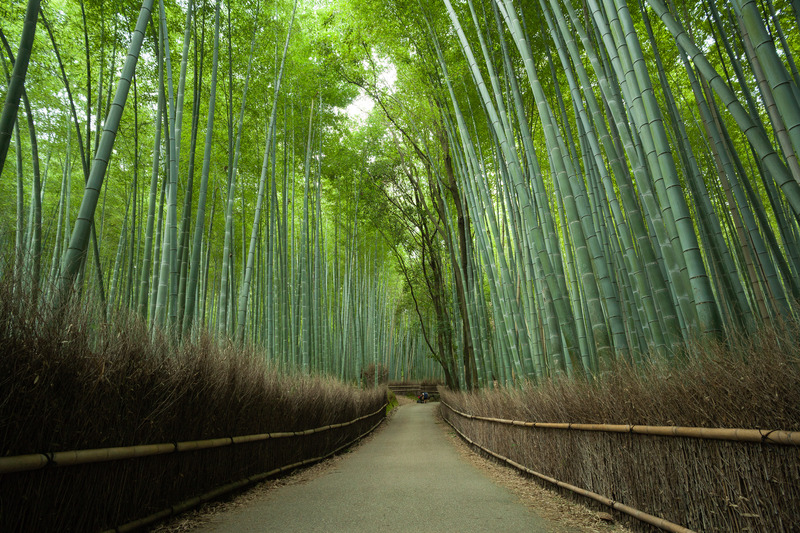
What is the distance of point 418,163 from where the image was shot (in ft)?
33.6

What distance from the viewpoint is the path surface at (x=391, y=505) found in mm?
2072

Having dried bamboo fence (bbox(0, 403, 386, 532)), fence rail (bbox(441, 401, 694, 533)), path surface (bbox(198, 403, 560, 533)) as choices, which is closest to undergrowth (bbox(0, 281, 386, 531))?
dried bamboo fence (bbox(0, 403, 386, 532))

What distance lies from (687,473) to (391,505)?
1615 millimetres

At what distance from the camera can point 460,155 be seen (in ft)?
17.7

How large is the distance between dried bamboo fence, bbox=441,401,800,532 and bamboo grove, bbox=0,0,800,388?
0.43 metres

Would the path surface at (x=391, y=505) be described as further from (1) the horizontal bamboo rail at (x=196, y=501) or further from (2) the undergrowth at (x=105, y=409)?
(2) the undergrowth at (x=105, y=409)

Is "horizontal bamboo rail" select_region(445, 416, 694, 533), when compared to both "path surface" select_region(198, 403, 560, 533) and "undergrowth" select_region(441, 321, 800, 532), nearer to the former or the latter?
"undergrowth" select_region(441, 321, 800, 532)

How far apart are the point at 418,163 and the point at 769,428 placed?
31.3 ft

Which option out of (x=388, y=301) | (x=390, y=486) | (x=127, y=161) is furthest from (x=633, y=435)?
(x=388, y=301)

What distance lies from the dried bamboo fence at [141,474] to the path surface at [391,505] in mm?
228

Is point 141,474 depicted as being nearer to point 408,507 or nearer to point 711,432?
point 408,507

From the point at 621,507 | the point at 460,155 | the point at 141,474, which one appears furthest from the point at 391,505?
the point at 460,155

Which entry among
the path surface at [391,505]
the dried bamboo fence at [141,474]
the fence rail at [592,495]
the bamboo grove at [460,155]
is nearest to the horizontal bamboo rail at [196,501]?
the dried bamboo fence at [141,474]

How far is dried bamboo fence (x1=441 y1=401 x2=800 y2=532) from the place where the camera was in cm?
118
